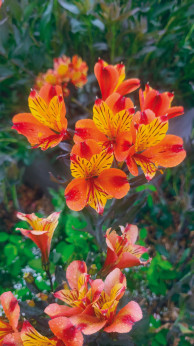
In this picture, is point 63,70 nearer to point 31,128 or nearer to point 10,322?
point 31,128

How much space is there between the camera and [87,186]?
0.49 metres

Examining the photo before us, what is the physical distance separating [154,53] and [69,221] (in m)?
0.61

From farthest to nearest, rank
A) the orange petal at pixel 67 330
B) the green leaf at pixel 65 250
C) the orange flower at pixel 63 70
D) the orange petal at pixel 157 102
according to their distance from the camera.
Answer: the orange flower at pixel 63 70 < the green leaf at pixel 65 250 < the orange petal at pixel 157 102 < the orange petal at pixel 67 330

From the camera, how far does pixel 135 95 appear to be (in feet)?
3.81

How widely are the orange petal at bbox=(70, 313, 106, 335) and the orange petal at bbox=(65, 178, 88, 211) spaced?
0.43 feet

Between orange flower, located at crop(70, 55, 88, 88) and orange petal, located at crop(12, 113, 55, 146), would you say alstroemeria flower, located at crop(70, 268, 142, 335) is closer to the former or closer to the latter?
orange petal, located at crop(12, 113, 55, 146)

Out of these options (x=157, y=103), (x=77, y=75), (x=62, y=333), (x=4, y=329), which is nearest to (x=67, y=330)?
(x=62, y=333)

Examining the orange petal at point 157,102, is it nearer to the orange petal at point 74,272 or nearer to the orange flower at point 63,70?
the orange petal at point 74,272

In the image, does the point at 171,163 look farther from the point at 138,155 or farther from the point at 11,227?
the point at 11,227

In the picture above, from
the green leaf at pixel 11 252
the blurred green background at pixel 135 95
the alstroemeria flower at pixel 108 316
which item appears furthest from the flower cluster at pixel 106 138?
the green leaf at pixel 11 252

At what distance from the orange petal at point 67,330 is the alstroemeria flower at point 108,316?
0.4 inches

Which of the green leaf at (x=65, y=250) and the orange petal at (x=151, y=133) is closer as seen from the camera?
the orange petal at (x=151, y=133)

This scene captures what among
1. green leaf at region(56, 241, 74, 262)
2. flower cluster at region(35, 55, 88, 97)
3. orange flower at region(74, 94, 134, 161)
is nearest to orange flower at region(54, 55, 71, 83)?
flower cluster at region(35, 55, 88, 97)

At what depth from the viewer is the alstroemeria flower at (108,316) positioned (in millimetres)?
414
